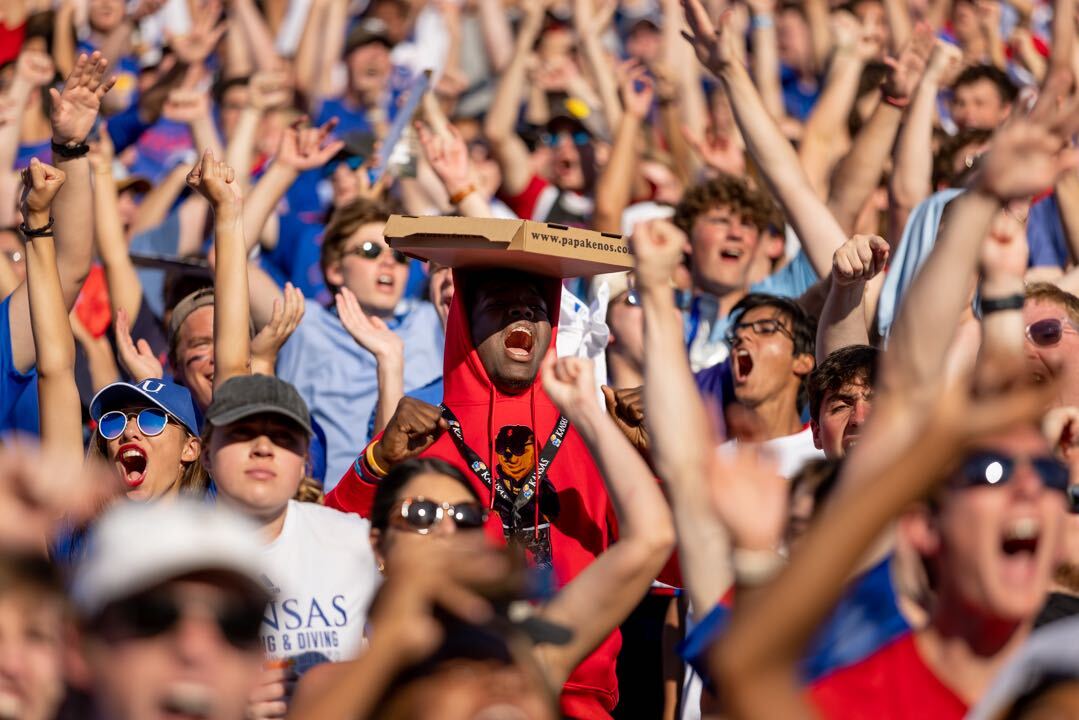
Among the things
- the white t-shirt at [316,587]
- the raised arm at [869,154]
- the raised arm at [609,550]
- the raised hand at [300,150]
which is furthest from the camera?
the raised hand at [300,150]

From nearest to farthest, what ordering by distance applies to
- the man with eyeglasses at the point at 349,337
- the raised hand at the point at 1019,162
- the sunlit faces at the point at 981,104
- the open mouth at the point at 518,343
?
1. the raised hand at the point at 1019,162
2. the open mouth at the point at 518,343
3. the man with eyeglasses at the point at 349,337
4. the sunlit faces at the point at 981,104

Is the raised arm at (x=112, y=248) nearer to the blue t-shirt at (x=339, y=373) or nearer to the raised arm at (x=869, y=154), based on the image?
the blue t-shirt at (x=339, y=373)

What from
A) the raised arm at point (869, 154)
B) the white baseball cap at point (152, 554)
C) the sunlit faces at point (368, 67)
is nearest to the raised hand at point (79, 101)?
the raised arm at point (869, 154)

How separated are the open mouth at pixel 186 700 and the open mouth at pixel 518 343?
2.27 m

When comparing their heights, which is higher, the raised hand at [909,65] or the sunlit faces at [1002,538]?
the sunlit faces at [1002,538]

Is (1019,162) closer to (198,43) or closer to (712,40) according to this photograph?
(712,40)

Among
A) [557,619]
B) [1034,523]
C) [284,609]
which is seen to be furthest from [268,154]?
[1034,523]

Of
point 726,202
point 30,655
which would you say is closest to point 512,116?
point 726,202

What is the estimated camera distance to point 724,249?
6.68m

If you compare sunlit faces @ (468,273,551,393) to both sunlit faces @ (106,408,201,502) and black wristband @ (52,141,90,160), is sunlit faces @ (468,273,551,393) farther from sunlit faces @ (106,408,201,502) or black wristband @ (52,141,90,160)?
black wristband @ (52,141,90,160)

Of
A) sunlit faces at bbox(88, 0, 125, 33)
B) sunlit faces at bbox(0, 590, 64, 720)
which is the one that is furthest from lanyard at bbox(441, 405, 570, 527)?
sunlit faces at bbox(88, 0, 125, 33)

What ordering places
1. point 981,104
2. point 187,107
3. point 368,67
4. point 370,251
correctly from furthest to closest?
1. point 368,67
2. point 187,107
3. point 981,104
4. point 370,251

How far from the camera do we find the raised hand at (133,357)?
18.8 ft

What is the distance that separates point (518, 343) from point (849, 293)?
1090 mm
